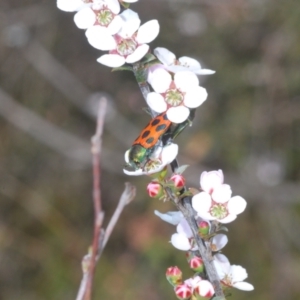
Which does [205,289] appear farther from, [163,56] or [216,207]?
[163,56]

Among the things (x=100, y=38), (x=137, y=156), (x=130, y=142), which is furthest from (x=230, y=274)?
(x=130, y=142)

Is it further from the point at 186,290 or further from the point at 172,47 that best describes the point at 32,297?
the point at 186,290

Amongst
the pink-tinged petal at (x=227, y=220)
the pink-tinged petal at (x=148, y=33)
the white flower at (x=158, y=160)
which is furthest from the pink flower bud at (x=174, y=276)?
the pink-tinged petal at (x=148, y=33)

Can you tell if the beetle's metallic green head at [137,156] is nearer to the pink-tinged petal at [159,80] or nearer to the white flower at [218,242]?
the pink-tinged petal at [159,80]

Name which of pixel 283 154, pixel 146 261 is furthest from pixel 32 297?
pixel 283 154

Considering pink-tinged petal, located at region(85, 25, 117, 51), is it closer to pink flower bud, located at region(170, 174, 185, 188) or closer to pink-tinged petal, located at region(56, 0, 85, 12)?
pink-tinged petal, located at region(56, 0, 85, 12)
